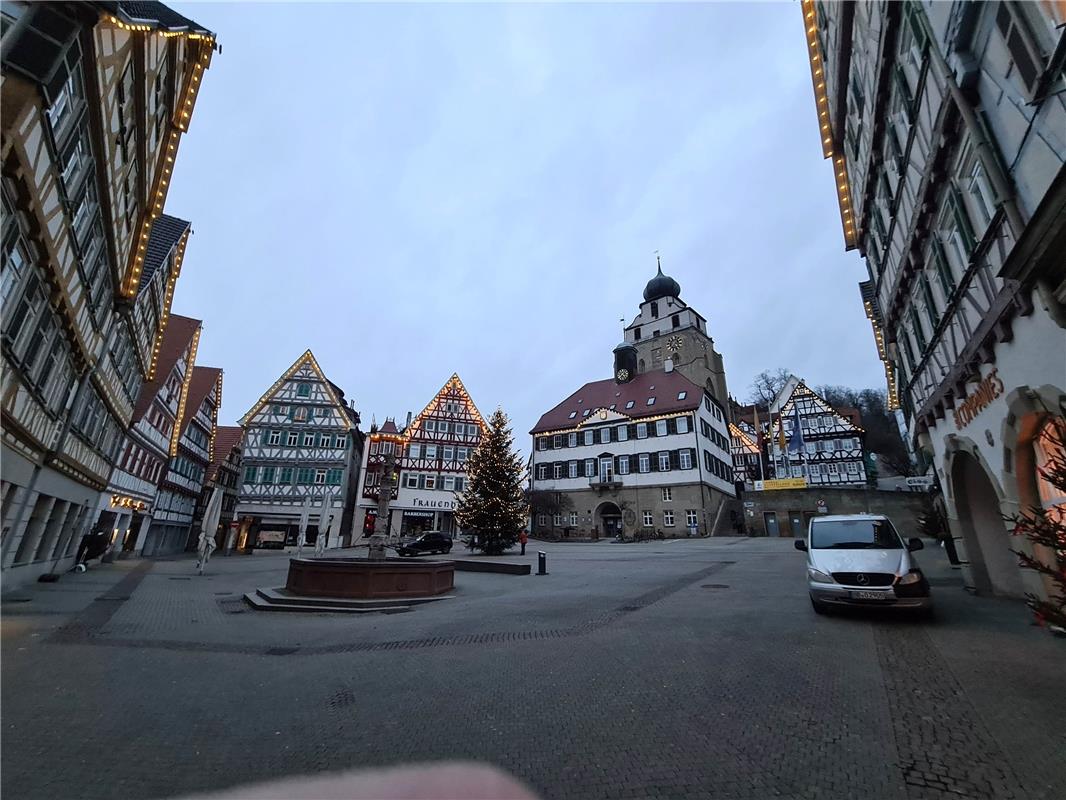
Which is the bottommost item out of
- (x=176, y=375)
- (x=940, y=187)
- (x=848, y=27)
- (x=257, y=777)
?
(x=257, y=777)

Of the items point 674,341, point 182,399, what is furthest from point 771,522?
point 182,399

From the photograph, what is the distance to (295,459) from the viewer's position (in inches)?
1486

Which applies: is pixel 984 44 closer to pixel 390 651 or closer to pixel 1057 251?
pixel 1057 251

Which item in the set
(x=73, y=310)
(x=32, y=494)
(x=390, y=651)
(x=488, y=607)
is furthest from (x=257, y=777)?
(x=32, y=494)

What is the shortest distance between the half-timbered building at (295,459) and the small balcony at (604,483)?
2078 cm

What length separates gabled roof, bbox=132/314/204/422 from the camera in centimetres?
2541

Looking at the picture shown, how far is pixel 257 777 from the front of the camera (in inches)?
144

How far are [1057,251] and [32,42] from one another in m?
13.6

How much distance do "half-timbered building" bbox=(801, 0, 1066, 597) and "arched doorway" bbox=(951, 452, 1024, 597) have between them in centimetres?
3

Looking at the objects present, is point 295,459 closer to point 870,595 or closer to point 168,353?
point 168,353

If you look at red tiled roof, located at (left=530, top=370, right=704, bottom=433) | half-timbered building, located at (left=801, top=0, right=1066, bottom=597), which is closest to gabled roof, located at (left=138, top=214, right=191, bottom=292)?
half-timbered building, located at (left=801, top=0, right=1066, bottom=597)

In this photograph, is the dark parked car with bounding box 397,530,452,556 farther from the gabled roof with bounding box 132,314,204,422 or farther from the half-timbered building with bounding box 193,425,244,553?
the half-timbered building with bounding box 193,425,244,553

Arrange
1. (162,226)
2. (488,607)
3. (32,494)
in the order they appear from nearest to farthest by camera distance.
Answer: (488,607), (32,494), (162,226)

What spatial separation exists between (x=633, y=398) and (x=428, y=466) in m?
19.9
